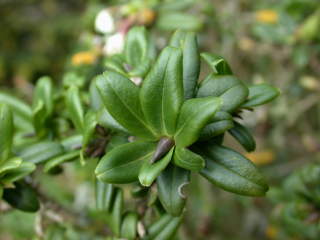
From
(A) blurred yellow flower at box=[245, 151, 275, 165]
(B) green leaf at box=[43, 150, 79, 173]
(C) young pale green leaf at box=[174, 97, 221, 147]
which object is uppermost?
(C) young pale green leaf at box=[174, 97, 221, 147]

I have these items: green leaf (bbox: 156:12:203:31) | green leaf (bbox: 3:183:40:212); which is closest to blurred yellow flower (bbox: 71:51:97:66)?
green leaf (bbox: 156:12:203:31)

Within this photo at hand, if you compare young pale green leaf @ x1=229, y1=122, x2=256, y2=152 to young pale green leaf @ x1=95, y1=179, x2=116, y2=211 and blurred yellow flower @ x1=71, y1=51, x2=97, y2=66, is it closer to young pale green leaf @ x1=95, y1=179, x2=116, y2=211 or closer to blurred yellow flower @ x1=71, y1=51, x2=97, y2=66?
young pale green leaf @ x1=95, y1=179, x2=116, y2=211

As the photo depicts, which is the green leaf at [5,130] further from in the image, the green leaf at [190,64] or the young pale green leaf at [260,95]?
the young pale green leaf at [260,95]

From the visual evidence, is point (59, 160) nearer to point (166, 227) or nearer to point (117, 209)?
point (117, 209)

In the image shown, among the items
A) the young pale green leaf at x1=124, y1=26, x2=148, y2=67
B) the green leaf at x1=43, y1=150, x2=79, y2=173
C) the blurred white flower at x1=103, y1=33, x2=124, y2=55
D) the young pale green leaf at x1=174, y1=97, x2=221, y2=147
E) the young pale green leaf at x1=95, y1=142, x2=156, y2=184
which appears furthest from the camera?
the blurred white flower at x1=103, y1=33, x2=124, y2=55

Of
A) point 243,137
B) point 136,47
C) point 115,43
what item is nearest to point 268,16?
point 115,43

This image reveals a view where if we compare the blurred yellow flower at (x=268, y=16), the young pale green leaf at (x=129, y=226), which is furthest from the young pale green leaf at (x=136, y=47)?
the blurred yellow flower at (x=268, y=16)

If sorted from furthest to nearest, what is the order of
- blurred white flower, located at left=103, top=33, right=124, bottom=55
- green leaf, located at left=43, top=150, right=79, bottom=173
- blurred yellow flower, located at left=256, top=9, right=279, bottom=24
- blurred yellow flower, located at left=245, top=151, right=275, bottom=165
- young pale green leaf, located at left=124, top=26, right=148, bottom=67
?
blurred yellow flower, located at left=245, top=151, right=275, bottom=165 < blurred yellow flower, located at left=256, top=9, right=279, bottom=24 < blurred white flower, located at left=103, top=33, right=124, bottom=55 < young pale green leaf, located at left=124, top=26, right=148, bottom=67 < green leaf, located at left=43, top=150, right=79, bottom=173
